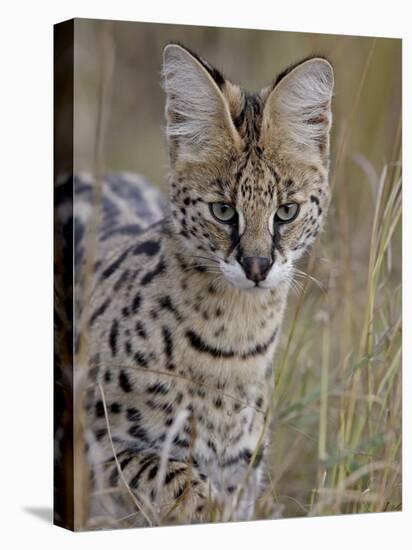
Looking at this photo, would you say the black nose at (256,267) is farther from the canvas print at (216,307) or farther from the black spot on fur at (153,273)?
the black spot on fur at (153,273)

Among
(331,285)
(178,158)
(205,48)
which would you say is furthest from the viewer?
(331,285)

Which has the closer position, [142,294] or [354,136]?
[142,294]

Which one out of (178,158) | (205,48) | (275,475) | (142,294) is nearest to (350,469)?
(275,475)

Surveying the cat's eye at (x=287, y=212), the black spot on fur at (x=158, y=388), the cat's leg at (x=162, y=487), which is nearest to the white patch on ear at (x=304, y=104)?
the cat's eye at (x=287, y=212)

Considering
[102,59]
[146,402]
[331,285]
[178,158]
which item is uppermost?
[102,59]

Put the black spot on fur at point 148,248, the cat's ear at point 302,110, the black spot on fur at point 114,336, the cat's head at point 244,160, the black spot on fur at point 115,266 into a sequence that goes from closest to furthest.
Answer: the cat's head at point 244,160 → the cat's ear at point 302,110 → the black spot on fur at point 114,336 → the black spot on fur at point 148,248 → the black spot on fur at point 115,266

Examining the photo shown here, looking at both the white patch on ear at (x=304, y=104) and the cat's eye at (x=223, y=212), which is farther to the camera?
the white patch on ear at (x=304, y=104)

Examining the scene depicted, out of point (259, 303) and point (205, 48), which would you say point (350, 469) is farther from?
point (205, 48)
